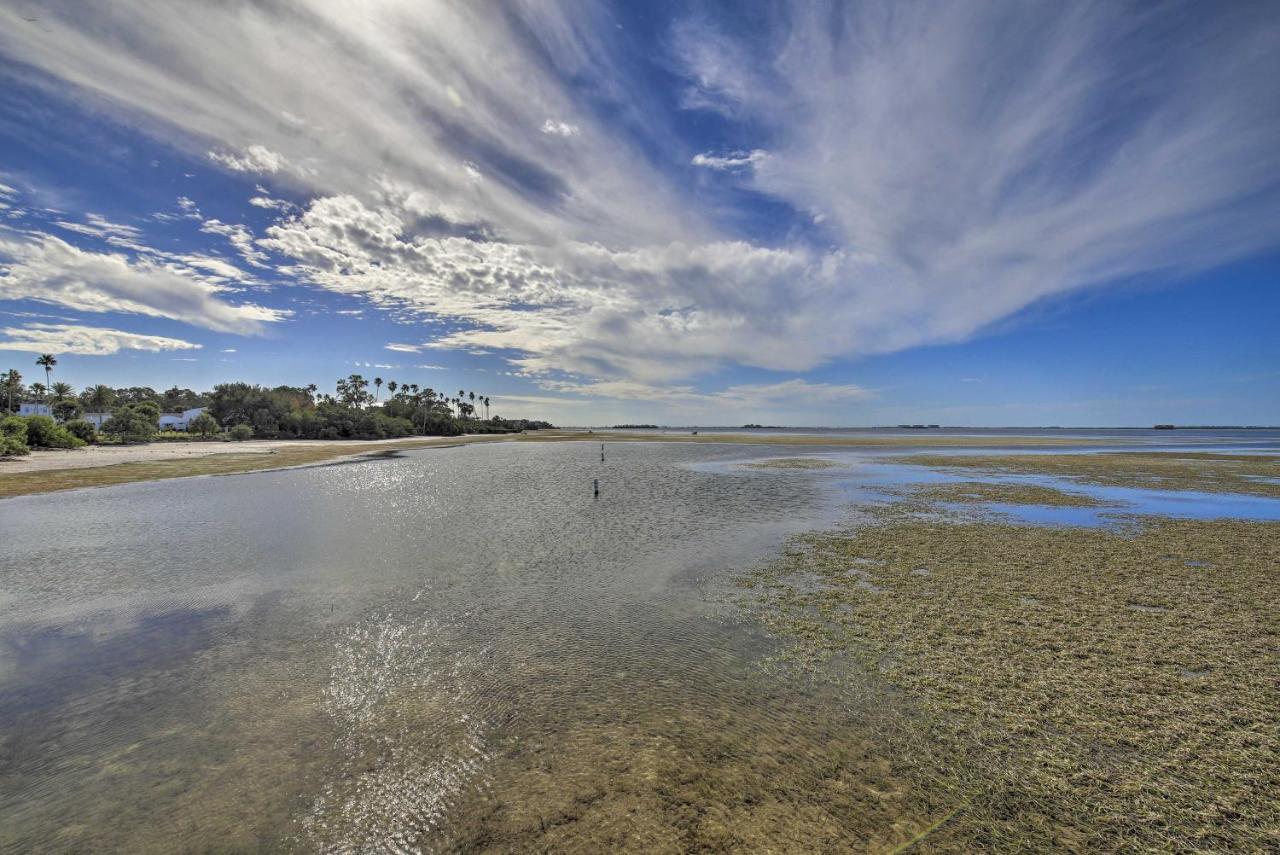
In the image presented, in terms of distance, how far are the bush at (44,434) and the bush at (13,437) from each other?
1401mm

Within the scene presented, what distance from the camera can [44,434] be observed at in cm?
6350

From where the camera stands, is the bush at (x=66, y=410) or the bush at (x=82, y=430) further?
the bush at (x=66, y=410)

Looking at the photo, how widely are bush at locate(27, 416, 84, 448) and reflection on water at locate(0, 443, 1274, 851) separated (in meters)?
71.8

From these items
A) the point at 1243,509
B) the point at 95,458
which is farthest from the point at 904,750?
the point at 95,458

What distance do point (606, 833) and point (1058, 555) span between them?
58.0ft

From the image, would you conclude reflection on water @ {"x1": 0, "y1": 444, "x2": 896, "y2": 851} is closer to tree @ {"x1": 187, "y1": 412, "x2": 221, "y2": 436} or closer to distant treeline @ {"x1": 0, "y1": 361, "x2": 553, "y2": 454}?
distant treeline @ {"x1": 0, "y1": 361, "x2": 553, "y2": 454}

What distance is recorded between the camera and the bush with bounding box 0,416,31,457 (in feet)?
171

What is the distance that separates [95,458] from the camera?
2141 inches

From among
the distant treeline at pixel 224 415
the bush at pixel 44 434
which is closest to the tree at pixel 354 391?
the distant treeline at pixel 224 415

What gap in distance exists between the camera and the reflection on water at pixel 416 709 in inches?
209

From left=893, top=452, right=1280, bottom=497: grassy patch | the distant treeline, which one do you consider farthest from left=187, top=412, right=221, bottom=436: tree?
left=893, top=452, right=1280, bottom=497: grassy patch

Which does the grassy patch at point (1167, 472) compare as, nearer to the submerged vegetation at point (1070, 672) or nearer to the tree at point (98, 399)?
the submerged vegetation at point (1070, 672)

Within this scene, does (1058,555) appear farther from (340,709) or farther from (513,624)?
(340,709)

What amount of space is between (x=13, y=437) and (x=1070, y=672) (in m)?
93.1
